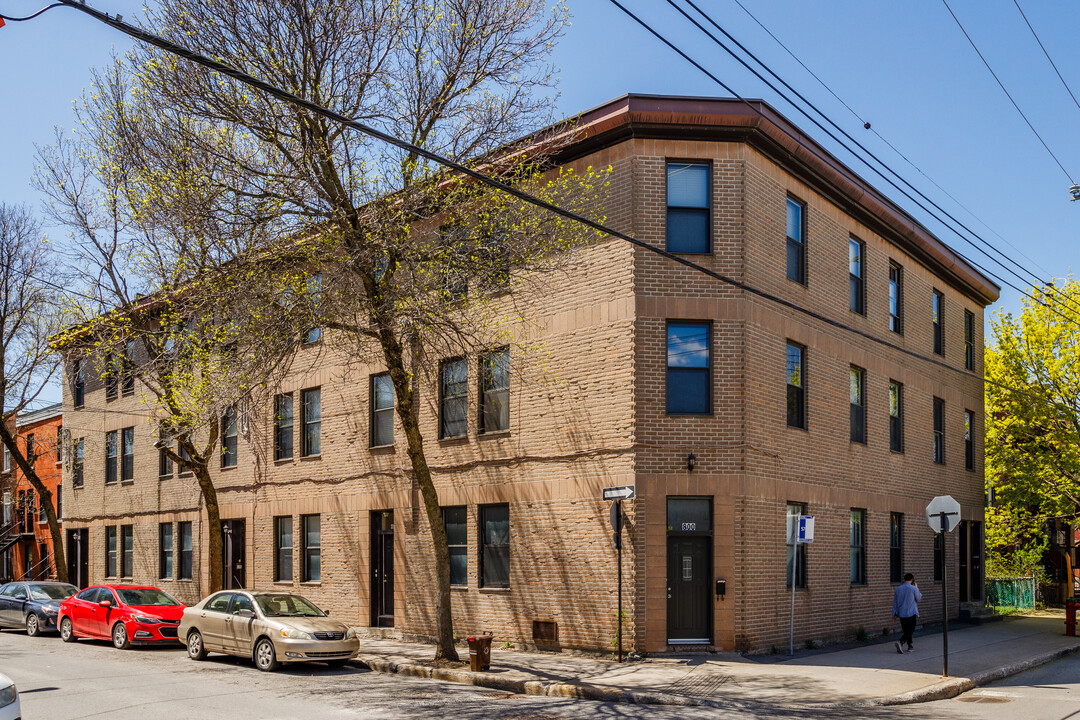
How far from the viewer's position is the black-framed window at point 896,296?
25.5 meters

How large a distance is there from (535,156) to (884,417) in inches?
460

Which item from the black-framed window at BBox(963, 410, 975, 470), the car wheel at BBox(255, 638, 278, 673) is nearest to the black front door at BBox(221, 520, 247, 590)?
the car wheel at BBox(255, 638, 278, 673)

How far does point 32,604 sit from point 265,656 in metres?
11.3

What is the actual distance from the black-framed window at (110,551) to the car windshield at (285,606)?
65.5 ft

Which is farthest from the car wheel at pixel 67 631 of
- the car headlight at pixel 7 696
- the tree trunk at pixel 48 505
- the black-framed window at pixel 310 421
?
the car headlight at pixel 7 696

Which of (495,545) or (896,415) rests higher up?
(896,415)

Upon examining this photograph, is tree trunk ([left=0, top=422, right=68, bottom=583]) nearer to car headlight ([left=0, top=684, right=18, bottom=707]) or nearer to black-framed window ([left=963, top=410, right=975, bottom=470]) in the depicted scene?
car headlight ([left=0, top=684, right=18, bottom=707])

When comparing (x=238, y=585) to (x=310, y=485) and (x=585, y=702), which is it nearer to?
(x=310, y=485)

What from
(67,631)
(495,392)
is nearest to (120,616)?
(67,631)

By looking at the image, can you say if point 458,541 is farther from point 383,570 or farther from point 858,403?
point 858,403

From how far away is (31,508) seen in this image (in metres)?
45.7

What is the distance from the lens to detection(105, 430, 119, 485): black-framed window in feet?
119

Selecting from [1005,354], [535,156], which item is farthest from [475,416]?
[1005,354]

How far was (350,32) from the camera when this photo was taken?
53.9 feet
